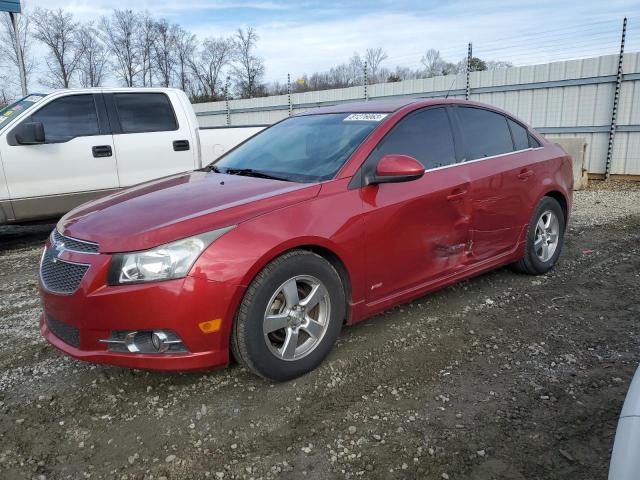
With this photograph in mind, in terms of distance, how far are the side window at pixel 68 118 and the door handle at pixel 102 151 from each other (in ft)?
0.65

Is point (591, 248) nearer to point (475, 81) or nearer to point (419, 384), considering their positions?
point (419, 384)

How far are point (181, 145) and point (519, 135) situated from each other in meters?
4.56

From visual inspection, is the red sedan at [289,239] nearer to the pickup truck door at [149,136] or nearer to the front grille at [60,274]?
the front grille at [60,274]

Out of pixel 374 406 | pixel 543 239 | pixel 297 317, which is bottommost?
pixel 374 406

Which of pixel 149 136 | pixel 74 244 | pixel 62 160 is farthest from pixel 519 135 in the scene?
pixel 62 160

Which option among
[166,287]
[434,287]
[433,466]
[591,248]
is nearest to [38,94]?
[166,287]

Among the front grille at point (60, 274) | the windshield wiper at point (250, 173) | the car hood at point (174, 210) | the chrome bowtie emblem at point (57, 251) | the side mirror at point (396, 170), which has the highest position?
the side mirror at point (396, 170)

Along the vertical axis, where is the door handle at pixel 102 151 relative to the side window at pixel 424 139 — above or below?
below

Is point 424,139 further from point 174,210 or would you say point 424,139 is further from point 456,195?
point 174,210

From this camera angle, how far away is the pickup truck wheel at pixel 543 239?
455 cm

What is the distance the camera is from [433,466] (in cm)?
226

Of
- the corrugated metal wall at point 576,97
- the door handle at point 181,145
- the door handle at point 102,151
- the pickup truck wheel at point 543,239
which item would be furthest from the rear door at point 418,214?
the corrugated metal wall at point 576,97

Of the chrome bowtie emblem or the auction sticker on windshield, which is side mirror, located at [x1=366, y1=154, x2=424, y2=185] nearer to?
the auction sticker on windshield

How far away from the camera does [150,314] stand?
2535mm
